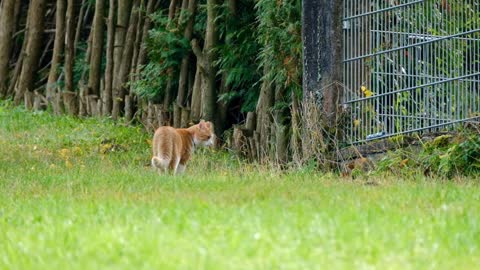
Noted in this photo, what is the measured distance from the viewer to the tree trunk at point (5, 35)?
107ft

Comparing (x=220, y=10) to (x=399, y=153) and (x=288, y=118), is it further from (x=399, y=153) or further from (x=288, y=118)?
(x=399, y=153)

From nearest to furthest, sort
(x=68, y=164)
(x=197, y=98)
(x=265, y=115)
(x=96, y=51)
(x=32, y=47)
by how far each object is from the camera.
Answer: (x=68, y=164)
(x=265, y=115)
(x=197, y=98)
(x=96, y=51)
(x=32, y=47)

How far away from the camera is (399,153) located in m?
17.0

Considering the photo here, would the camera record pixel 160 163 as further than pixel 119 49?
No

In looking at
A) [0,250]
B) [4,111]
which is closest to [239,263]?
[0,250]

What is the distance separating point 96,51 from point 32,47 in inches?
172

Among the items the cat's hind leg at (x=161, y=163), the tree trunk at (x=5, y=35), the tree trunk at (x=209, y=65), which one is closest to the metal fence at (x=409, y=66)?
the cat's hind leg at (x=161, y=163)

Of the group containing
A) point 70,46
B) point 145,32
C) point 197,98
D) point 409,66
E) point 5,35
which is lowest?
point 197,98

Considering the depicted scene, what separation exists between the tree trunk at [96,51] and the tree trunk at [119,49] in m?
0.78

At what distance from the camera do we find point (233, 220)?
34.5 feet

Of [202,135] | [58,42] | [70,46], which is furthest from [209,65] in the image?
[58,42]

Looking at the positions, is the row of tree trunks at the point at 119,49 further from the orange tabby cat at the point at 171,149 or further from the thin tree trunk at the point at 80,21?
the orange tabby cat at the point at 171,149

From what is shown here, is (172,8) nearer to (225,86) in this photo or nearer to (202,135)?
(225,86)

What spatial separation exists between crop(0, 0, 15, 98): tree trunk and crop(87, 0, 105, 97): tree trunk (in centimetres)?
487
